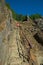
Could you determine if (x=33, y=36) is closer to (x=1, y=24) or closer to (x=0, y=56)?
(x=1, y=24)

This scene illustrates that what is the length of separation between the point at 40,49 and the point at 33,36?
8.08m

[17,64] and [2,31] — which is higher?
[2,31]

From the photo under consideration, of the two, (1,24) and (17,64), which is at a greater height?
(1,24)

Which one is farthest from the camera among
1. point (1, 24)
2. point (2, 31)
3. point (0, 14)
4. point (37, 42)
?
point (37, 42)

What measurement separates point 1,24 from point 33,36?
35673 mm

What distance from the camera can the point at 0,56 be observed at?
2277 centimetres

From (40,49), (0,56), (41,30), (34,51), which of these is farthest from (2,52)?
(41,30)

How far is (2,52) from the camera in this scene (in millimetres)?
23625

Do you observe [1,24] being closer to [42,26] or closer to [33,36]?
[33,36]

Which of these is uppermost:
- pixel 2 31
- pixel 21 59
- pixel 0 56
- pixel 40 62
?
pixel 2 31

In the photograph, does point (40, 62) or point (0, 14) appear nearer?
point (0, 14)

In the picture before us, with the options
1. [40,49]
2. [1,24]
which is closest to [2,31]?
[1,24]

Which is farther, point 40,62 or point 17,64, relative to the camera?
point 40,62

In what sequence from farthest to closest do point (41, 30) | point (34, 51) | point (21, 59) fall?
point (41, 30) → point (34, 51) → point (21, 59)
